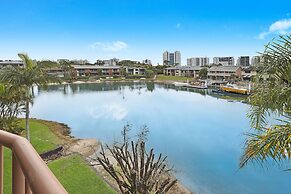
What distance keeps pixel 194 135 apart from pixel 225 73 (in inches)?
1592

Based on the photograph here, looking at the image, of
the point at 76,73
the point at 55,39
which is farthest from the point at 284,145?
the point at 76,73

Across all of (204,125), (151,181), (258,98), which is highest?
(258,98)

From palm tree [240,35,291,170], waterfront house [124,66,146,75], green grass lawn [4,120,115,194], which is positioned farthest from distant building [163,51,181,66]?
palm tree [240,35,291,170]

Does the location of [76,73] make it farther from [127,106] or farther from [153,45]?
[127,106]

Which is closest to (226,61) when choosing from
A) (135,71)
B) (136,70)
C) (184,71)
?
(184,71)

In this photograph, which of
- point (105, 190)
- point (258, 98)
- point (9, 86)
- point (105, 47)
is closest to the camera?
point (258, 98)

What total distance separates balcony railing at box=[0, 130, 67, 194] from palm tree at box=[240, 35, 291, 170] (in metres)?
2.43

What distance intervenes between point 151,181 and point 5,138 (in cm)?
528

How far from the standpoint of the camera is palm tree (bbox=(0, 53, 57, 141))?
9536 mm

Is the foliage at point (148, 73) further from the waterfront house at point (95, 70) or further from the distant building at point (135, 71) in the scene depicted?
the waterfront house at point (95, 70)

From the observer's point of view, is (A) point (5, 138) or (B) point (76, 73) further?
(B) point (76, 73)

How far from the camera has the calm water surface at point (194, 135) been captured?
30.8 ft

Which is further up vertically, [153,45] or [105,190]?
[153,45]

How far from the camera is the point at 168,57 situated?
117500mm
